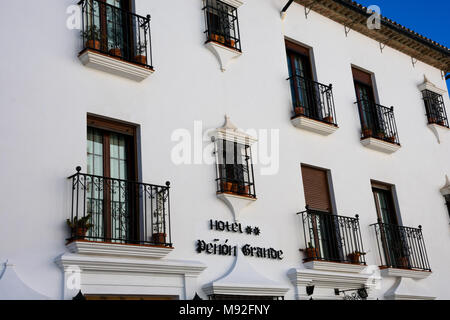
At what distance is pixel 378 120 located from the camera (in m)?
14.1

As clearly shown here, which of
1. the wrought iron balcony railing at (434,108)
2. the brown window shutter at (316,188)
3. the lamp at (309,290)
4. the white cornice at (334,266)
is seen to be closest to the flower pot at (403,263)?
the white cornice at (334,266)

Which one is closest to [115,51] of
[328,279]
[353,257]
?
[328,279]

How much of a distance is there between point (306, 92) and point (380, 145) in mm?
2246

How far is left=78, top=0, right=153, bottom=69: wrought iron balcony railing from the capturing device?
31.2 feet

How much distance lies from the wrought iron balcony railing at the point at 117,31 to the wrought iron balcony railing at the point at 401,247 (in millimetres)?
6161

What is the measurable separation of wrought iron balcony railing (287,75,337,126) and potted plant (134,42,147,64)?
139 inches

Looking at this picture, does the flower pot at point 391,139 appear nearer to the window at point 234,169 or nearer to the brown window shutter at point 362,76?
the brown window shutter at point 362,76

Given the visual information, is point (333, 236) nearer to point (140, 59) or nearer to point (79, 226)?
point (140, 59)

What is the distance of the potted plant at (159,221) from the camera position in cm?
891

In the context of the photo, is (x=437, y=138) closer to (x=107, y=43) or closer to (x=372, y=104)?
(x=372, y=104)

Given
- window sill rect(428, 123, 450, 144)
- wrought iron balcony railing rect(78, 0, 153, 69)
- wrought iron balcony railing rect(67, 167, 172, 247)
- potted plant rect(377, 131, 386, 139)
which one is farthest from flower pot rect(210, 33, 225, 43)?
window sill rect(428, 123, 450, 144)

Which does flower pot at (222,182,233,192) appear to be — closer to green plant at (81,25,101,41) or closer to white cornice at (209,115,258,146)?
white cornice at (209,115,258,146)
